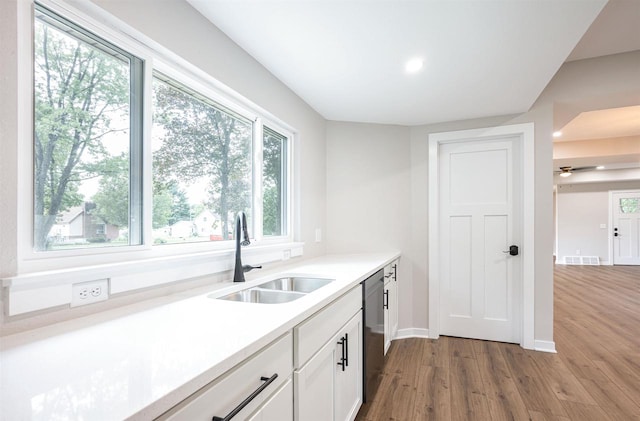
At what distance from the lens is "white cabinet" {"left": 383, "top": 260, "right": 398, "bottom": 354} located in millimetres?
2797

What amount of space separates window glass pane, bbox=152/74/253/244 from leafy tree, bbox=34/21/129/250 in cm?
27

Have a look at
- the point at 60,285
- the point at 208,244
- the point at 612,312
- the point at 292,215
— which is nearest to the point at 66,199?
the point at 60,285

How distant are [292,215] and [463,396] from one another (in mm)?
1892

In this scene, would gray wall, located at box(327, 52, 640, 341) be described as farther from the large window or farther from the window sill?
the window sill

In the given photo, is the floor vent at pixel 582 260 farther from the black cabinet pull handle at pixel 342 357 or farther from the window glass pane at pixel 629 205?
the black cabinet pull handle at pixel 342 357

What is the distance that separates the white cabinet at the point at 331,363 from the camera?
124 centimetres

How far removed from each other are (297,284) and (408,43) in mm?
1655

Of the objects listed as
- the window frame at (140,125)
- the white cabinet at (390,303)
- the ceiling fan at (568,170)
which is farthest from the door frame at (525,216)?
the ceiling fan at (568,170)

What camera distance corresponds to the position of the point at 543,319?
3.04 meters

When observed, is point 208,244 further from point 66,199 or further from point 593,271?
point 593,271

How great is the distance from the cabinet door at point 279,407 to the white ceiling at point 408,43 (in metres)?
1.72

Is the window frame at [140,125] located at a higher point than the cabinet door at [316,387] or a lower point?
higher

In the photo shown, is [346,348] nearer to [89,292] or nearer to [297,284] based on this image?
[297,284]

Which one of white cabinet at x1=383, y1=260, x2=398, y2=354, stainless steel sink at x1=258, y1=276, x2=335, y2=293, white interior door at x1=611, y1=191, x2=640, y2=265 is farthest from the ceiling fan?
stainless steel sink at x1=258, y1=276, x2=335, y2=293
